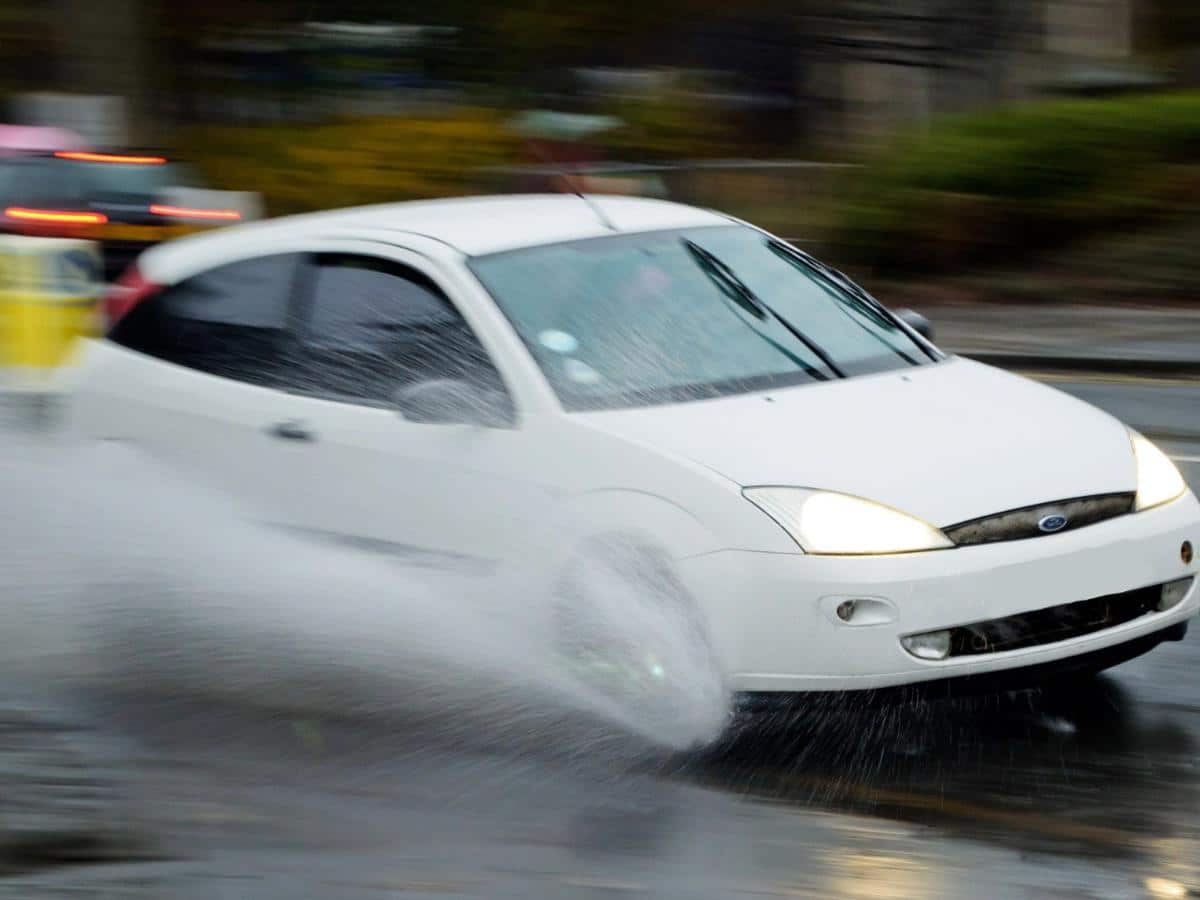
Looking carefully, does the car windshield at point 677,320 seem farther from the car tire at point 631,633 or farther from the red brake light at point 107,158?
the red brake light at point 107,158

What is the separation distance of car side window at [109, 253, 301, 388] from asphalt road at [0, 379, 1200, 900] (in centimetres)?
114

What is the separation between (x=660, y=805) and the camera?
16.8 feet

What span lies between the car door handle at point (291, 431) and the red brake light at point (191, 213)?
12.3 metres

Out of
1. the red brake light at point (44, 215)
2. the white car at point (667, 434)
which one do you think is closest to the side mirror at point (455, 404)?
the white car at point (667, 434)

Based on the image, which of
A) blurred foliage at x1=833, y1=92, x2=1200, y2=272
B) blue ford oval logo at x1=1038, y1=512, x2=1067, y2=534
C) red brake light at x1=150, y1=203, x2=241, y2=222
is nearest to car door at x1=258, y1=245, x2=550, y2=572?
blue ford oval logo at x1=1038, y1=512, x2=1067, y2=534

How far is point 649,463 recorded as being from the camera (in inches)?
214

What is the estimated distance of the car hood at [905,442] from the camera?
17.6 feet

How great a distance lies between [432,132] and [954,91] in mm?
6358

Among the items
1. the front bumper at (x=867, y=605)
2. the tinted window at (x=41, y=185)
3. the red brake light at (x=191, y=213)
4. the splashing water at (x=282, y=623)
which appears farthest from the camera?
the red brake light at (x=191, y=213)

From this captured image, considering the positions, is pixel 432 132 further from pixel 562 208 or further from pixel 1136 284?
pixel 562 208

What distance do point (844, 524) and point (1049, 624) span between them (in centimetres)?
60

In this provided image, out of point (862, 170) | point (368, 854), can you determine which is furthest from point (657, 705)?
point (862, 170)

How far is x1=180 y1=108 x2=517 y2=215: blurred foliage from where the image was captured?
25438 millimetres

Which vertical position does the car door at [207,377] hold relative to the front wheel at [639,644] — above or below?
above
